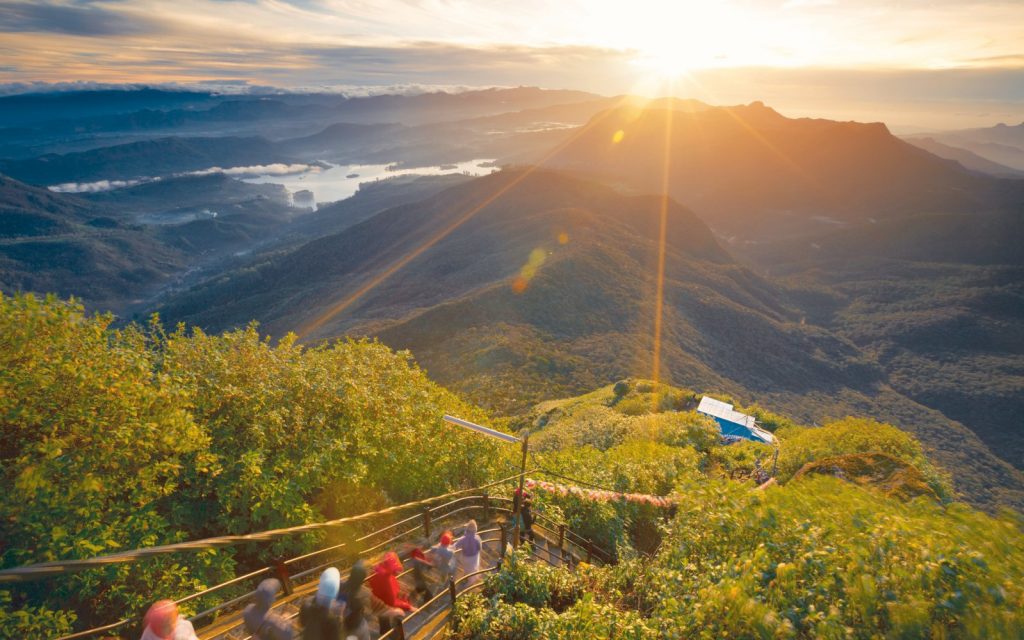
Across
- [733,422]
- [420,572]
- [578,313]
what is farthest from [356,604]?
[578,313]

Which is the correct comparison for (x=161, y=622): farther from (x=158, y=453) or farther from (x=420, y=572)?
(x=420, y=572)

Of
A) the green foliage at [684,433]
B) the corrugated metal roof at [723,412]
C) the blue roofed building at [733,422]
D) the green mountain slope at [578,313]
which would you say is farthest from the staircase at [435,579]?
the green mountain slope at [578,313]

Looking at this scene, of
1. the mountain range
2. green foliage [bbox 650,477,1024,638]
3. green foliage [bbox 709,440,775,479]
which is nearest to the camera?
green foliage [bbox 650,477,1024,638]

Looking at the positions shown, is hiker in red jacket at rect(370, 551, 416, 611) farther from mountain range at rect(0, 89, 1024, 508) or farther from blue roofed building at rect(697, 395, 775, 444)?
mountain range at rect(0, 89, 1024, 508)

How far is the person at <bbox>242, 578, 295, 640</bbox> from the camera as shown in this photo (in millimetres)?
6660

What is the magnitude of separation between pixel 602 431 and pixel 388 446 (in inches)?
685

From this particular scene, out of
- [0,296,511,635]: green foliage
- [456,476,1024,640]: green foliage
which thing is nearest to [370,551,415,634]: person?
[456,476,1024,640]: green foliage

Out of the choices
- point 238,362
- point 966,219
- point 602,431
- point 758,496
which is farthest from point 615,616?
point 966,219

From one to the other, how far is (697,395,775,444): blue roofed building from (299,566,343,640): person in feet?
108

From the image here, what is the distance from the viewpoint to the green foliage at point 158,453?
7180mm

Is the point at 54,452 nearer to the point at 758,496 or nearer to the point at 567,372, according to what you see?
the point at 758,496

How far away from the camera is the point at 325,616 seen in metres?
6.78

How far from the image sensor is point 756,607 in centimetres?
532

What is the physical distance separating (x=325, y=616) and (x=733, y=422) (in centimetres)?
3615
